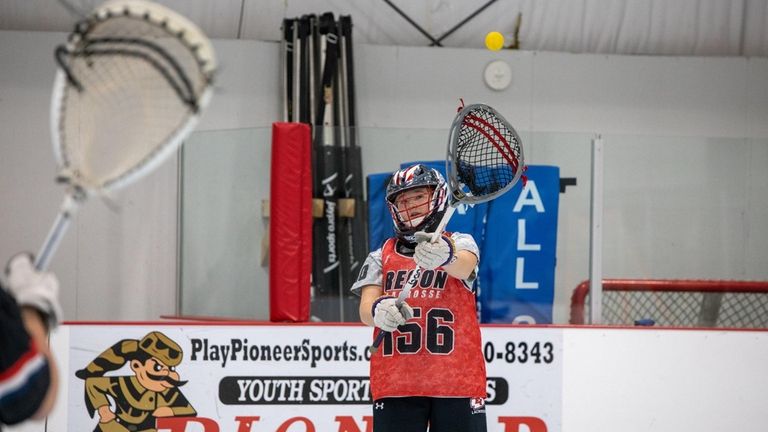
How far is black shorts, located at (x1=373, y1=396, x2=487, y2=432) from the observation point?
3320 millimetres

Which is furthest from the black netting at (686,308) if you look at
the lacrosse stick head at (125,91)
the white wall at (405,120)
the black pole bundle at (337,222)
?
the lacrosse stick head at (125,91)

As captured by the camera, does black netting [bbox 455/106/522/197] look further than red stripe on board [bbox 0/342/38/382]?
Yes

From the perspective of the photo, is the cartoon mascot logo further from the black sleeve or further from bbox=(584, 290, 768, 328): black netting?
the black sleeve

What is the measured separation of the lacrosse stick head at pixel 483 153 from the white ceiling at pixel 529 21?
3069mm

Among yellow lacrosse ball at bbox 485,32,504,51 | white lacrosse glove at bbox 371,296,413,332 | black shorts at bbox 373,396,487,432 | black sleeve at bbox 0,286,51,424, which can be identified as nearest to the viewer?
black sleeve at bbox 0,286,51,424

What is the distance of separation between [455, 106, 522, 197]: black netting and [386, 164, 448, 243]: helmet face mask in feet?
0.56

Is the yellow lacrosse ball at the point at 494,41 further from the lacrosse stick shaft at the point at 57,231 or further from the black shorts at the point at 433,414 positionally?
the lacrosse stick shaft at the point at 57,231

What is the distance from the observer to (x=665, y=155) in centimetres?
500

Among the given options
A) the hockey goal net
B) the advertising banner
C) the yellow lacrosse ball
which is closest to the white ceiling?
the yellow lacrosse ball

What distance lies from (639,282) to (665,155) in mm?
585

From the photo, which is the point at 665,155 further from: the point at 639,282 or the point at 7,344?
the point at 7,344

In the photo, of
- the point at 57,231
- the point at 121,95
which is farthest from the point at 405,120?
the point at 57,231

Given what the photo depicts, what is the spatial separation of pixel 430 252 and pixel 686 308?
2.27m

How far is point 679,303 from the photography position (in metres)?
4.99
